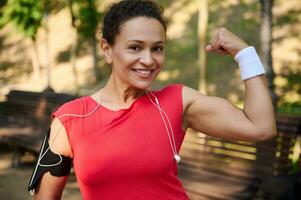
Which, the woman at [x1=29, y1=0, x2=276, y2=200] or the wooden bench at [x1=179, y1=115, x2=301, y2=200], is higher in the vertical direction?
the woman at [x1=29, y1=0, x2=276, y2=200]

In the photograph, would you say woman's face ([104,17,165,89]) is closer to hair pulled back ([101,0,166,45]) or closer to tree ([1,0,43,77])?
hair pulled back ([101,0,166,45])

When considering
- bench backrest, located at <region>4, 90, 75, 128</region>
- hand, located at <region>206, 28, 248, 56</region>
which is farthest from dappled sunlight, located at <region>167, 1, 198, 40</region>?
hand, located at <region>206, 28, 248, 56</region>

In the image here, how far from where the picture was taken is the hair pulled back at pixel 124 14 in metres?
1.82

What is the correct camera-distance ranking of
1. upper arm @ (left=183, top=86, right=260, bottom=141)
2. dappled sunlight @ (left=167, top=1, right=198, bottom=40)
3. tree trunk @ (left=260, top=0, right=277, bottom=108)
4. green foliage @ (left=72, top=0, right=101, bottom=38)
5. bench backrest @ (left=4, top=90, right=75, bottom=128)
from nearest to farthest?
1. upper arm @ (left=183, top=86, right=260, bottom=141)
2. tree trunk @ (left=260, top=0, right=277, bottom=108)
3. bench backrest @ (left=4, top=90, right=75, bottom=128)
4. green foliage @ (left=72, top=0, right=101, bottom=38)
5. dappled sunlight @ (left=167, top=1, right=198, bottom=40)

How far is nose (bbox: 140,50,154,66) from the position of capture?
1.78 metres

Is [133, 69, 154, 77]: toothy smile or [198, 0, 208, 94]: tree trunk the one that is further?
[198, 0, 208, 94]: tree trunk

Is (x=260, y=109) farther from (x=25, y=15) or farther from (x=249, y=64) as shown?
(x=25, y=15)

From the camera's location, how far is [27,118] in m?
9.55

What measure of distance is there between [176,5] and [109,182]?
2577cm

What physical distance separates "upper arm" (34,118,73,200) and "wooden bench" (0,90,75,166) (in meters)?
5.93

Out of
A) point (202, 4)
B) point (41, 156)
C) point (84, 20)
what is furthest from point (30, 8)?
point (41, 156)

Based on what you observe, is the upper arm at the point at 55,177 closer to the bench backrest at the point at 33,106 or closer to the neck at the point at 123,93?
the neck at the point at 123,93

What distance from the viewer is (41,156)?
1.91m

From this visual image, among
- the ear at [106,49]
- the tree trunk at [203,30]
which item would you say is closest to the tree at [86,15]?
the tree trunk at [203,30]
